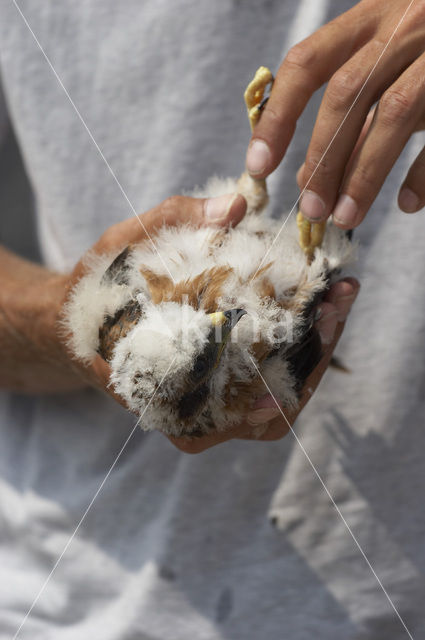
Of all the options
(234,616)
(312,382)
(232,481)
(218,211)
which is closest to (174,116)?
(218,211)

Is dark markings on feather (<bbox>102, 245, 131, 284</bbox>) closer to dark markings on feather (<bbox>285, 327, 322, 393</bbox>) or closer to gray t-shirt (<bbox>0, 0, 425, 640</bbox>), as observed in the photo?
dark markings on feather (<bbox>285, 327, 322, 393</bbox>)

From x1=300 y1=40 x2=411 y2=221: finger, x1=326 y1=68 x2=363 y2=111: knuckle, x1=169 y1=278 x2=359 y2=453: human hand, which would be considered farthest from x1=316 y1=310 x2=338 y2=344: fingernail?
x1=326 y1=68 x2=363 y2=111: knuckle

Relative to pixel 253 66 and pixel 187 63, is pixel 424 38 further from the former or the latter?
pixel 187 63

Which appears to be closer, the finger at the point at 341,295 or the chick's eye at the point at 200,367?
the chick's eye at the point at 200,367

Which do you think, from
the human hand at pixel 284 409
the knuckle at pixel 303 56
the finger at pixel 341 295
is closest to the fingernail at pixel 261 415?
the human hand at pixel 284 409

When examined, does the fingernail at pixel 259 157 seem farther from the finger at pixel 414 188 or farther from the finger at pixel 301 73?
the finger at pixel 414 188

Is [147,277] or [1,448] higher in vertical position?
[147,277]
